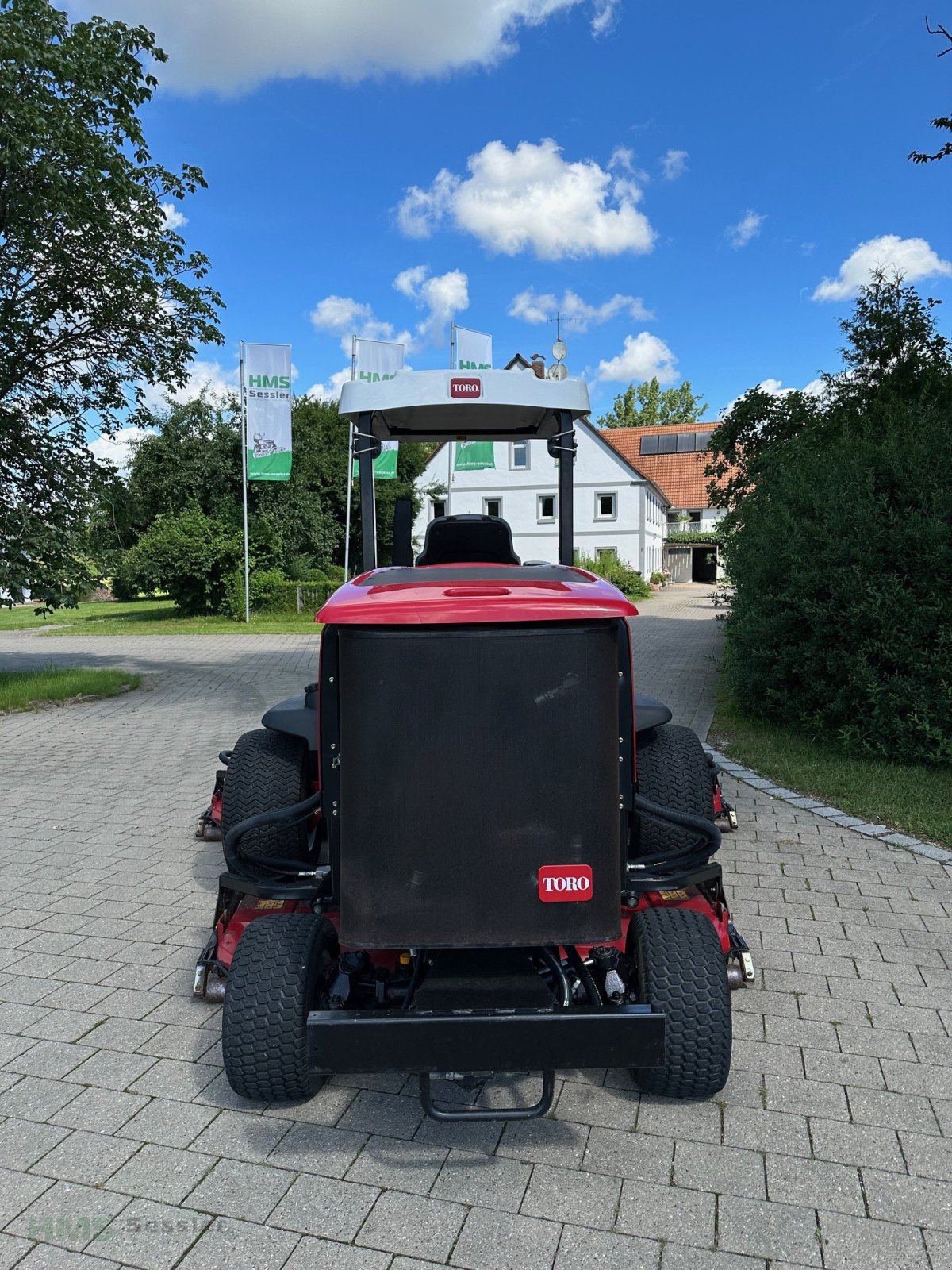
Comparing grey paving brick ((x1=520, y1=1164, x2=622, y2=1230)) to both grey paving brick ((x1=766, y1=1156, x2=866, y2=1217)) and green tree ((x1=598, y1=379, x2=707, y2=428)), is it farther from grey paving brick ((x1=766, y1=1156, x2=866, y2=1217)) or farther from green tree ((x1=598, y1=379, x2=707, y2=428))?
green tree ((x1=598, y1=379, x2=707, y2=428))

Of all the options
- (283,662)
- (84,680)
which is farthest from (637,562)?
(84,680)

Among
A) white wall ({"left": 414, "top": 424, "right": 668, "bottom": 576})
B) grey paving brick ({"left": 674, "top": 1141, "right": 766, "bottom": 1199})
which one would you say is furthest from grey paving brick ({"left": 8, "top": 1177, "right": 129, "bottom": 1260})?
white wall ({"left": 414, "top": 424, "right": 668, "bottom": 576})

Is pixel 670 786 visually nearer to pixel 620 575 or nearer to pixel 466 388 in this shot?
pixel 466 388

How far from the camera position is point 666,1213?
228 cm

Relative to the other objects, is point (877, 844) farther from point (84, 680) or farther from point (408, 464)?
point (408, 464)

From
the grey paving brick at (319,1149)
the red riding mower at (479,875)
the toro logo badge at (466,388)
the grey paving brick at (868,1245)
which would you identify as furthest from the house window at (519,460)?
the grey paving brick at (868,1245)

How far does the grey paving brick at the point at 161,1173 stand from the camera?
238 cm

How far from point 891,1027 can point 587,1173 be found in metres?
1.34

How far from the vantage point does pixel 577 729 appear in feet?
7.50

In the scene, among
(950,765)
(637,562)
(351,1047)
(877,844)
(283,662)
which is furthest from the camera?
(637,562)

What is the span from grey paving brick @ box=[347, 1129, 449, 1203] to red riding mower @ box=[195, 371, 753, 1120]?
190 mm

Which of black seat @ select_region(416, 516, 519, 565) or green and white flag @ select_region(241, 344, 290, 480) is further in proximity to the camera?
green and white flag @ select_region(241, 344, 290, 480)

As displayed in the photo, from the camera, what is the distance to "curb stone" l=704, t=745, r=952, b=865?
4.96 m

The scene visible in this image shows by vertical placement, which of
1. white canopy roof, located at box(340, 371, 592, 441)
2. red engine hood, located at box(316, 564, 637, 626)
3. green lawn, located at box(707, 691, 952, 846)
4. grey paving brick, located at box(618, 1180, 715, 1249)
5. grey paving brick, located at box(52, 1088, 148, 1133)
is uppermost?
white canopy roof, located at box(340, 371, 592, 441)
